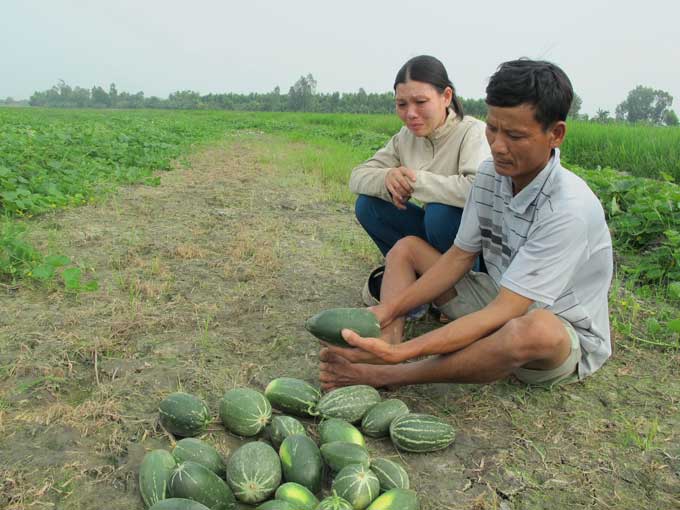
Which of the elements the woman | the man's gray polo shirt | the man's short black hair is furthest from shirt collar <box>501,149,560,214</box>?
the woman

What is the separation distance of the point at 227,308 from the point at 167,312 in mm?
393

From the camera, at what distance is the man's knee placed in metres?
2.49

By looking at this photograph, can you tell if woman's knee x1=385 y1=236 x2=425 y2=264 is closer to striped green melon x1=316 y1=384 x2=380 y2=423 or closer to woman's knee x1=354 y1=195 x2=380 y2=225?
woman's knee x1=354 y1=195 x2=380 y2=225

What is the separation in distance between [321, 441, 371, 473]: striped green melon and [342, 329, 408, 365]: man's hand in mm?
498

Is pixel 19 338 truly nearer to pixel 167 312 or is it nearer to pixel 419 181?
pixel 167 312

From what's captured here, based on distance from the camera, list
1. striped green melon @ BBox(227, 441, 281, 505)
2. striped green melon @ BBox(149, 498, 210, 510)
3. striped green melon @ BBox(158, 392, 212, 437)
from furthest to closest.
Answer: striped green melon @ BBox(158, 392, 212, 437) < striped green melon @ BBox(227, 441, 281, 505) < striped green melon @ BBox(149, 498, 210, 510)

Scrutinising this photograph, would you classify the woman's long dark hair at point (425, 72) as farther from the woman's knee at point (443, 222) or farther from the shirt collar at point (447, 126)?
the woman's knee at point (443, 222)

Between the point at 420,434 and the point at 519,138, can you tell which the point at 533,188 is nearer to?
the point at 519,138

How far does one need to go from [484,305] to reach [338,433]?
1.35m

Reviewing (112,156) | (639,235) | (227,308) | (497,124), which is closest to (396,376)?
(497,124)

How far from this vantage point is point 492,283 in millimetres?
3246

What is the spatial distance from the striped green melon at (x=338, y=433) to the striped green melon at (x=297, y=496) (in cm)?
34

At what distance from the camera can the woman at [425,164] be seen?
3.50 metres

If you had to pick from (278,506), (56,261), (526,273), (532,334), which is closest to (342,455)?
(278,506)
